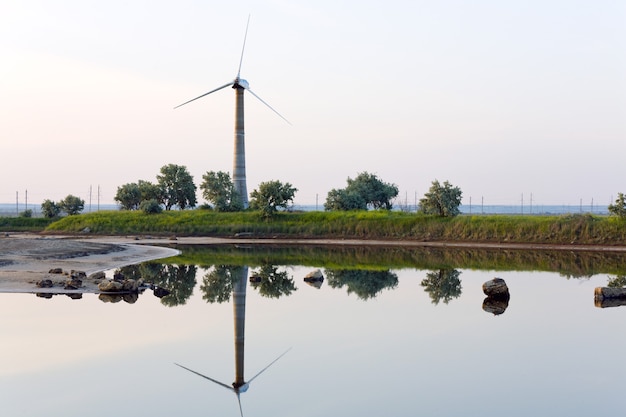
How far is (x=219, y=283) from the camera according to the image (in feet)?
124

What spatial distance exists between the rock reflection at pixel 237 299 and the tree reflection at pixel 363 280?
5.27 m

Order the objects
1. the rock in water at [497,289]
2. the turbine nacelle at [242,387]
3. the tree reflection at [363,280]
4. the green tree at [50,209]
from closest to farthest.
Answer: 1. the turbine nacelle at [242,387]
2. the rock in water at [497,289]
3. the tree reflection at [363,280]
4. the green tree at [50,209]

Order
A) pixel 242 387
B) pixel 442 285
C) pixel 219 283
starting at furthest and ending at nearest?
pixel 442 285 → pixel 219 283 → pixel 242 387

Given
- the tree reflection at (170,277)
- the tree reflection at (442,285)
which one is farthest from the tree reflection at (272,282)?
the tree reflection at (442,285)

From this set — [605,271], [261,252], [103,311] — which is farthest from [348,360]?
[261,252]

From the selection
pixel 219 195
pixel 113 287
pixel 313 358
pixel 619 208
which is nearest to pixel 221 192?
pixel 219 195

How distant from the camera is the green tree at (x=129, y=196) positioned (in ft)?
363

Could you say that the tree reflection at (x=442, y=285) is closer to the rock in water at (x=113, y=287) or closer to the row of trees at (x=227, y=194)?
the rock in water at (x=113, y=287)

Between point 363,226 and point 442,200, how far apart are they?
381 inches

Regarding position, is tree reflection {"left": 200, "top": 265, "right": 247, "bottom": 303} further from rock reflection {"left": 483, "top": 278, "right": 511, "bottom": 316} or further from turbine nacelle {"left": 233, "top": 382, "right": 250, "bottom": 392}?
turbine nacelle {"left": 233, "top": 382, "right": 250, "bottom": 392}

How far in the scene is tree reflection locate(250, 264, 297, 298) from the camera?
35.1m

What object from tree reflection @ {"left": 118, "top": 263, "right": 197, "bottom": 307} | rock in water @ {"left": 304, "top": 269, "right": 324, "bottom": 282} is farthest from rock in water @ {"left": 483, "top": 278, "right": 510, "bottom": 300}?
tree reflection @ {"left": 118, "top": 263, "right": 197, "bottom": 307}

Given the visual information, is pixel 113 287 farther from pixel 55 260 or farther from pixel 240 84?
pixel 240 84

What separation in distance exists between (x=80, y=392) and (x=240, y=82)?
89786 mm
